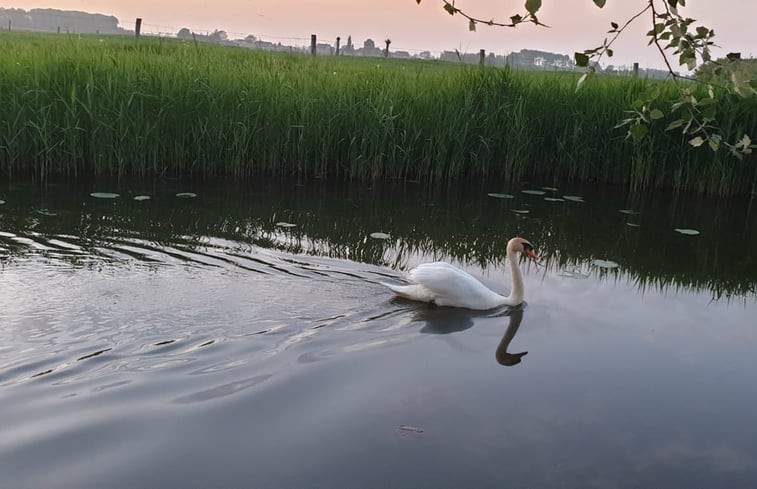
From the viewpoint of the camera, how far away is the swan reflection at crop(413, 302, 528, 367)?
5.08m

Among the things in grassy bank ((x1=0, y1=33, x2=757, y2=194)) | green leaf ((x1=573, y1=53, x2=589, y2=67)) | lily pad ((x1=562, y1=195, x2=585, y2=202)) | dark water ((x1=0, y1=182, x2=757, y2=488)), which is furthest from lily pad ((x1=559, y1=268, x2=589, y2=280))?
green leaf ((x1=573, y1=53, x2=589, y2=67))

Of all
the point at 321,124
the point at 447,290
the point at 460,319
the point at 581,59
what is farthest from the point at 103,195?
the point at 581,59

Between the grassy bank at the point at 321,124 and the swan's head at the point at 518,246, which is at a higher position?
the grassy bank at the point at 321,124

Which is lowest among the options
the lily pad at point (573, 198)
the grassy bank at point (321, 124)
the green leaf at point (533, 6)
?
the lily pad at point (573, 198)

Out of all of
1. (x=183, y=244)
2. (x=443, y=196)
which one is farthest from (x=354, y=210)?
(x=183, y=244)

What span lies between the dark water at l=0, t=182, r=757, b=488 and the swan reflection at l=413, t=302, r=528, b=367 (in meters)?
0.02

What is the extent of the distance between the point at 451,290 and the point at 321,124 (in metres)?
5.08

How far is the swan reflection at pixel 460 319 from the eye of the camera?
5082 millimetres

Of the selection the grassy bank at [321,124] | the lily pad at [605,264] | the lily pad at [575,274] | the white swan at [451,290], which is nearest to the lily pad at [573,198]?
the grassy bank at [321,124]

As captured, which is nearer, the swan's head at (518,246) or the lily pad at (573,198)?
the swan's head at (518,246)

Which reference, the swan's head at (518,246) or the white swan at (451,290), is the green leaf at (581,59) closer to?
the white swan at (451,290)

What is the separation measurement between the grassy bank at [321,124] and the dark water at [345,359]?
156 centimetres

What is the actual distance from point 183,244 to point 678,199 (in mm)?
7166

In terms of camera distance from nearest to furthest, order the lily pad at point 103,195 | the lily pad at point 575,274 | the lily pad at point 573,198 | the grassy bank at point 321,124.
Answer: the lily pad at point 575,274 < the lily pad at point 103,195 < the grassy bank at point 321,124 < the lily pad at point 573,198
